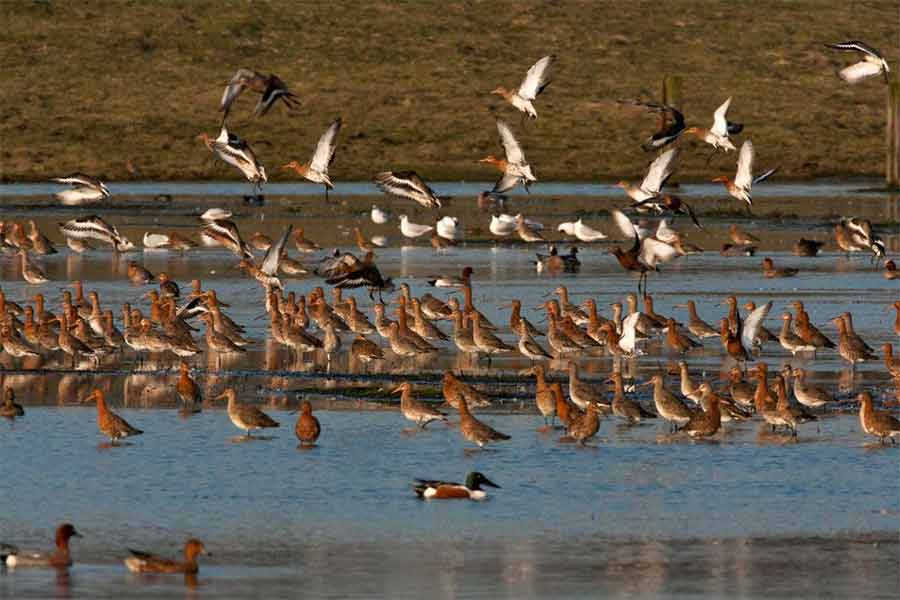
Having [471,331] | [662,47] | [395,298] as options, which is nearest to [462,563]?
[471,331]

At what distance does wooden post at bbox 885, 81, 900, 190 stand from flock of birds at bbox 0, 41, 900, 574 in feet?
61.7

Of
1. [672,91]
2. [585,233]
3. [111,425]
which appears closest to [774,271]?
[585,233]

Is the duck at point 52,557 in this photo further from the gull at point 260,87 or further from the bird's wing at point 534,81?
the bird's wing at point 534,81

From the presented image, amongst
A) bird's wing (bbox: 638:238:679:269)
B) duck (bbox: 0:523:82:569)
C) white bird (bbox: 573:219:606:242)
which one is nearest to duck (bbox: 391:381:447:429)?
duck (bbox: 0:523:82:569)

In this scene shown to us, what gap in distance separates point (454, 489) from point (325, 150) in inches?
454

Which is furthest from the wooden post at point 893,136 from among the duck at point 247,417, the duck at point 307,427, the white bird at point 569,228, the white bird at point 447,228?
the duck at point 307,427

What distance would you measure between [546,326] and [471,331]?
3.22 metres

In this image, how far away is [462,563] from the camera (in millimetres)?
13422

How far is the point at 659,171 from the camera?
27.5 metres

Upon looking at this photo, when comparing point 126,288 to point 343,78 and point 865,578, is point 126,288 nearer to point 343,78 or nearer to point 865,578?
point 865,578

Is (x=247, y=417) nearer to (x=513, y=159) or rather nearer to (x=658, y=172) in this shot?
(x=513, y=159)

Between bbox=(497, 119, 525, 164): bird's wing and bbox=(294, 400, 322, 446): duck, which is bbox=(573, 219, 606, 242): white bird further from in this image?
bbox=(294, 400, 322, 446): duck

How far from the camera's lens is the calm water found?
13016 mm

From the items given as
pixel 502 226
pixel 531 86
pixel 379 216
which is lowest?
pixel 531 86
